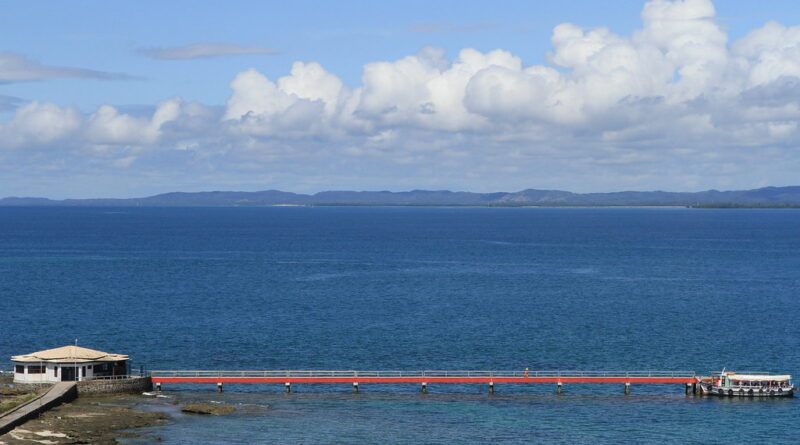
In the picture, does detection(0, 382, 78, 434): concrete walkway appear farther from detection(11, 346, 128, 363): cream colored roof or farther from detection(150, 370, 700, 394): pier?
detection(150, 370, 700, 394): pier

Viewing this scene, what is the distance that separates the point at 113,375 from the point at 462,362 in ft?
104

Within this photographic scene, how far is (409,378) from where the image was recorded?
276 ft

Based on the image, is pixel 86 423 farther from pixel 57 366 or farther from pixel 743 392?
pixel 743 392

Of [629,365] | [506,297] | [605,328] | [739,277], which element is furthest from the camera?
[739,277]

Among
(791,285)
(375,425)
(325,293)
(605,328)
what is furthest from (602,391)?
(791,285)

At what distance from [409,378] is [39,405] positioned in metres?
28.5

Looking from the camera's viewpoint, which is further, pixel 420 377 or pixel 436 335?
pixel 436 335

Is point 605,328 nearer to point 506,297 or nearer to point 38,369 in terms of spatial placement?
point 506,297

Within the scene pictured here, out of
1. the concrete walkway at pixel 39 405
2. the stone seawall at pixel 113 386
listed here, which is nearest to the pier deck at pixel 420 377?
the stone seawall at pixel 113 386

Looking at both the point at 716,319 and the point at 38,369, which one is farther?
the point at 716,319

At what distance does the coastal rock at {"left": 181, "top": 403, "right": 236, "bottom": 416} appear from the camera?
75125 millimetres

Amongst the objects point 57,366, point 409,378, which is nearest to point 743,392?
point 409,378

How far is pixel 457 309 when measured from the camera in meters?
131

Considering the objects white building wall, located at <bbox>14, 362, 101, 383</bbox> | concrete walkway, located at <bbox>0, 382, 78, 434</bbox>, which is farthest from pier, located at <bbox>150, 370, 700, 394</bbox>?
concrete walkway, located at <bbox>0, 382, 78, 434</bbox>
